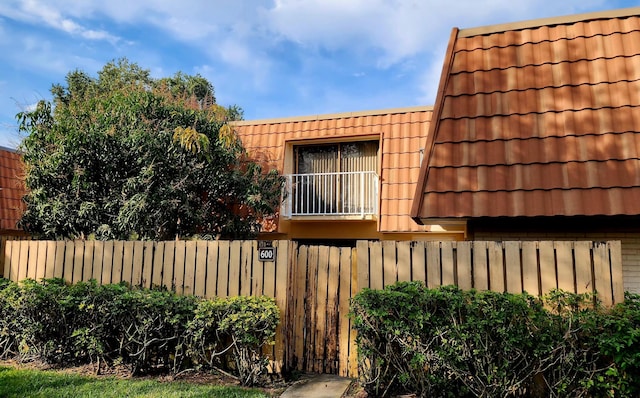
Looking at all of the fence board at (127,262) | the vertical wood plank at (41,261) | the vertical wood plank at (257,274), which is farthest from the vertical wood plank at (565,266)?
the vertical wood plank at (41,261)

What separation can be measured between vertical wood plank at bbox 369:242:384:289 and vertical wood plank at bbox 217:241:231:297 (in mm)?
1983

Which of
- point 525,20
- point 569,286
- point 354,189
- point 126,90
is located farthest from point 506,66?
point 126,90

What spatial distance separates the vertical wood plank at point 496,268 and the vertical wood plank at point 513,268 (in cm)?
5

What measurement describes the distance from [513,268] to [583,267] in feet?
2.19

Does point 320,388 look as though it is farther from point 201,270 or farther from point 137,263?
point 137,263

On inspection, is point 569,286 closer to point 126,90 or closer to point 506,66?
point 506,66

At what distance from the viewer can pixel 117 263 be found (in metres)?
6.45

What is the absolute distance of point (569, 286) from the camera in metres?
4.40

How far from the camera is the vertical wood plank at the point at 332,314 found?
550 centimetres

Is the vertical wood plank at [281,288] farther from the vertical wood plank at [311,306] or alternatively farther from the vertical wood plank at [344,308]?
the vertical wood plank at [344,308]

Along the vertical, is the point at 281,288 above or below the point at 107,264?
below

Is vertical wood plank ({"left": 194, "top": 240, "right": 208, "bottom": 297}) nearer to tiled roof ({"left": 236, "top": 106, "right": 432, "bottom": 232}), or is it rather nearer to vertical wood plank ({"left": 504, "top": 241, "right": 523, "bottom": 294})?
vertical wood plank ({"left": 504, "top": 241, "right": 523, "bottom": 294})

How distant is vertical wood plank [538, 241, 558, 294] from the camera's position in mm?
4457

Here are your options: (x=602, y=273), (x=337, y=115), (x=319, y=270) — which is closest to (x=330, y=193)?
(x=337, y=115)
